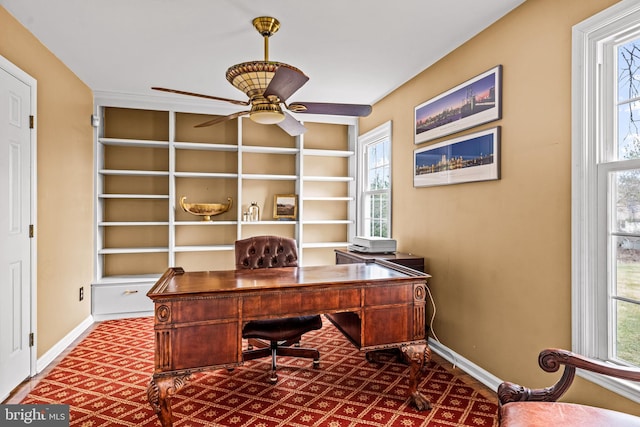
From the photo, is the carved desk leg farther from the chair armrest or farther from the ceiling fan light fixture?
the ceiling fan light fixture

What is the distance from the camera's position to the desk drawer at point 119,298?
4141 mm

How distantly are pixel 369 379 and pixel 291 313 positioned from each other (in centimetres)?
103

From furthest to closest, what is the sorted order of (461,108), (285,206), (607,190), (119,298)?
(285,206) → (119,298) → (461,108) → (607,190)

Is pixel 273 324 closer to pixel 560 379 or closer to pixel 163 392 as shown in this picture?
pixel 163 392

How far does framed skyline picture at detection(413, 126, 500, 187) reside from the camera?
2.60 m

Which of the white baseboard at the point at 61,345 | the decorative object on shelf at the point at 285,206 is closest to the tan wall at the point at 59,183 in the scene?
the white baseboard at the point at 61,345

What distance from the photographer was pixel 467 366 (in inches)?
113

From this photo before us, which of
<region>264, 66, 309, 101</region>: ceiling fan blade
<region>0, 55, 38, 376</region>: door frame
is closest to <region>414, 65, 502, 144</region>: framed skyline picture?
<region>264, 66, 309, 101</region>: ceiling fan blade

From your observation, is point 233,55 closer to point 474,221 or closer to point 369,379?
point 474,221

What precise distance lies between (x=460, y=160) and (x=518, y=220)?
72 cm

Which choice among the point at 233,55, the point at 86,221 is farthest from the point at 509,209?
the point at 86,221

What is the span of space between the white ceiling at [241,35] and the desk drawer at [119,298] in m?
2.21

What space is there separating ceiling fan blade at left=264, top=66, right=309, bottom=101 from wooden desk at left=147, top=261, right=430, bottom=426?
1.12 metres

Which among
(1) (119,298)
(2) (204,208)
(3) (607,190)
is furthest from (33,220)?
(3) (607,190)
